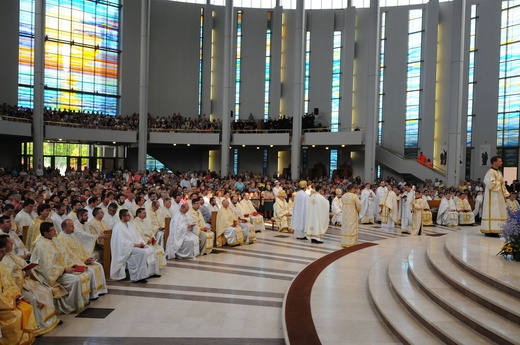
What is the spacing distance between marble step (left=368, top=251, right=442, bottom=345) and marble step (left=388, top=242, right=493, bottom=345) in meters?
0.07

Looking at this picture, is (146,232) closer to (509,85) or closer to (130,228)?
(130,228)

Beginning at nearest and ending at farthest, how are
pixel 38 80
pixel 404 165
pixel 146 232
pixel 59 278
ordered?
pixel 59 278
pixel 146 232
pixel 38 80
pixel 404 165

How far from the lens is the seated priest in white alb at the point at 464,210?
16.8 meters

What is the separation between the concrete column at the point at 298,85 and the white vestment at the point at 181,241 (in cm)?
1674

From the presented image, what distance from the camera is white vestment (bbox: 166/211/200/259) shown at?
9.47m

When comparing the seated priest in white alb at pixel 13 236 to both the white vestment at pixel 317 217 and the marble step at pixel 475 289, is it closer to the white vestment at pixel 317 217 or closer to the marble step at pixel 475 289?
the marble step at pixel 475 289

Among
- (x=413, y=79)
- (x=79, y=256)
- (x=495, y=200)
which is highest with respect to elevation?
(x=413, y=79)

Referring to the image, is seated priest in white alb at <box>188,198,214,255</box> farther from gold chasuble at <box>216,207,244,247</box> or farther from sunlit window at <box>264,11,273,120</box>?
sunlit window at <box>264,11,273,120</box>

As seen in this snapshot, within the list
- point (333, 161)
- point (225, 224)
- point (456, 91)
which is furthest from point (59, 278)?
point (333, 161)

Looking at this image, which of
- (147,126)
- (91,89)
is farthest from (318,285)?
(91,89)

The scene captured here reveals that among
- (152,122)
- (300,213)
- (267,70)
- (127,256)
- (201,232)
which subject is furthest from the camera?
(267,70)

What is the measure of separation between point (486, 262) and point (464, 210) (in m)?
11.2

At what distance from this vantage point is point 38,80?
2336cm

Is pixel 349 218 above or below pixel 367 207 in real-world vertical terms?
above
